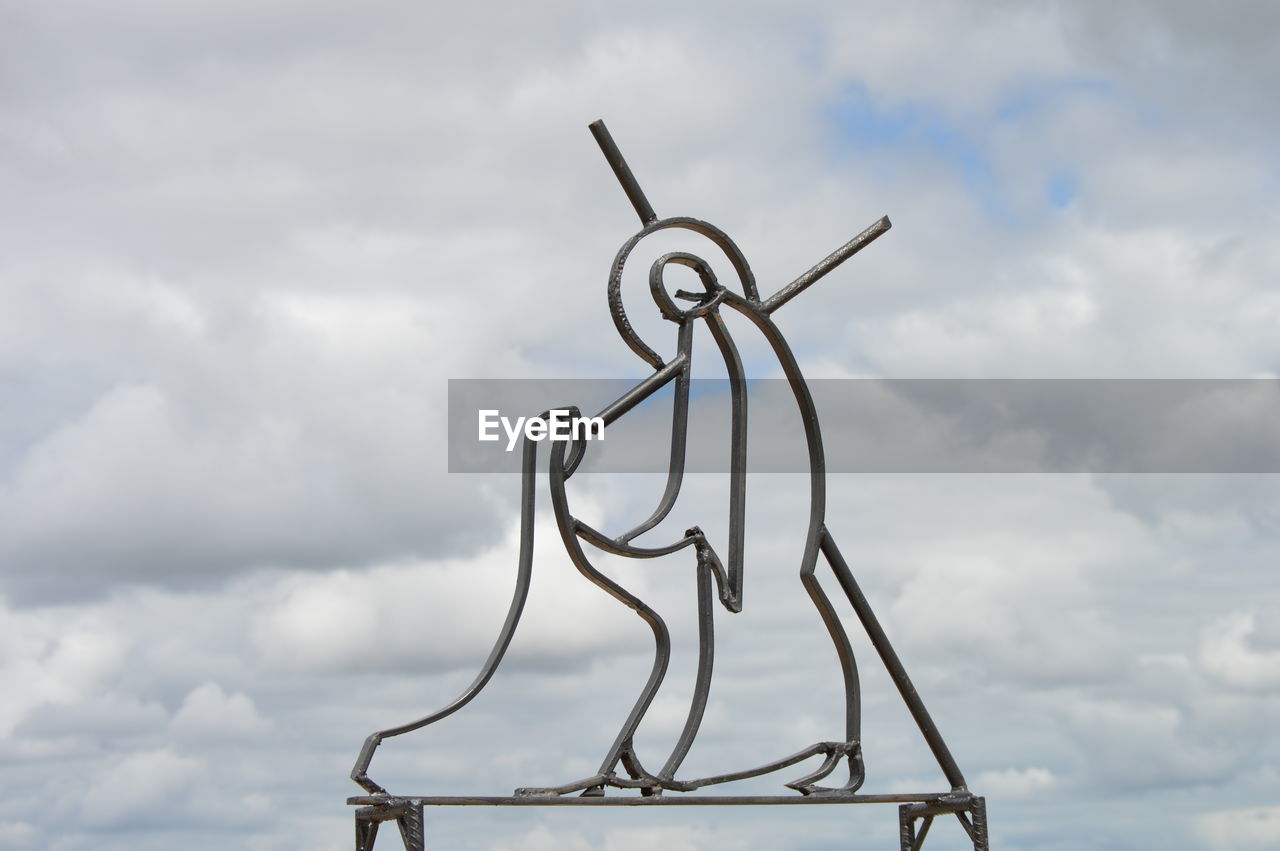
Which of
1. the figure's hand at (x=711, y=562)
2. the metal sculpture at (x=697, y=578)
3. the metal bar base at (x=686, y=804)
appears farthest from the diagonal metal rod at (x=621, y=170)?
the metal bar base at (x=686, y=804)

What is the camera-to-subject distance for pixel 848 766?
9.38m

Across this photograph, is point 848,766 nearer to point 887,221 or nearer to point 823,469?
point 823,469

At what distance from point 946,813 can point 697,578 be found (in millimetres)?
2054

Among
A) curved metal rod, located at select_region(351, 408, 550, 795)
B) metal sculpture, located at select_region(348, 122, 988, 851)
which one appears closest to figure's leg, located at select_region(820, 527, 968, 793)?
metal sculpture, located at select_region(348, 122, 988, 851)

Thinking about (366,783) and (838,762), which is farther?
(838,762)

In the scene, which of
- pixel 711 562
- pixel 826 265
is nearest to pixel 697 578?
pixel 711 562

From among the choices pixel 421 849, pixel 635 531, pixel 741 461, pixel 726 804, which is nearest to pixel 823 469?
pixel 741 461

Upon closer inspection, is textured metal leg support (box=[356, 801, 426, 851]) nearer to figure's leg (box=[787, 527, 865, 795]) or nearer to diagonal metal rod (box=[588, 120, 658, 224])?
figure's leg (box=[787, 527, 865, 795])

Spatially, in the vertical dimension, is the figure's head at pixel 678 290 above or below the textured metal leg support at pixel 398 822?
above

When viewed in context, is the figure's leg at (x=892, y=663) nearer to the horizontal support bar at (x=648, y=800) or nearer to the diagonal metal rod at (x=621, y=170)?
the horizontal support bar at (x=648, y=800)

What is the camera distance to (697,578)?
358 inches

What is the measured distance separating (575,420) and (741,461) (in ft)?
3.77

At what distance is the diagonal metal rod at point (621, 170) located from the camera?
9070 mm

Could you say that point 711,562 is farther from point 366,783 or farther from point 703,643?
point 366,783
